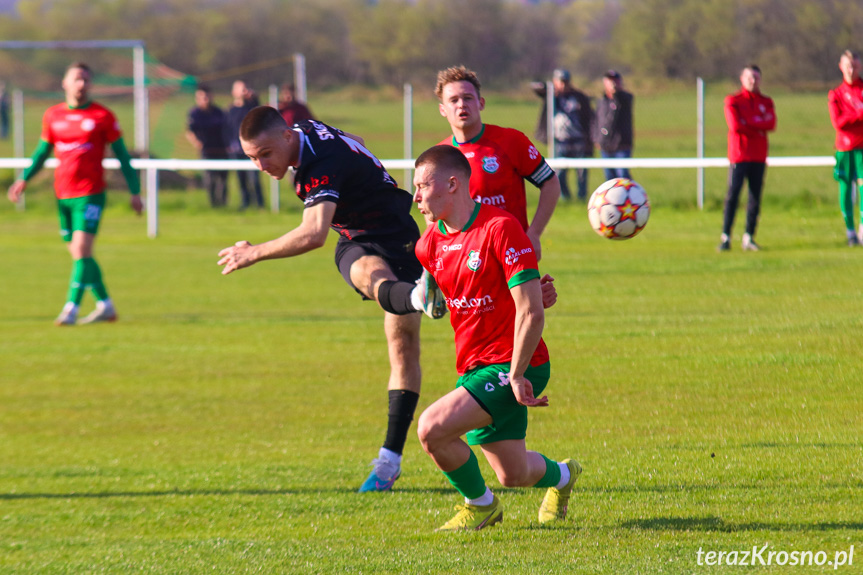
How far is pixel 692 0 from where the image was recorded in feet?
113

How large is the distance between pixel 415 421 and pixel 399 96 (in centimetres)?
3970

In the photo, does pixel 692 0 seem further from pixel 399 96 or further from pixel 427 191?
pixel 427 191

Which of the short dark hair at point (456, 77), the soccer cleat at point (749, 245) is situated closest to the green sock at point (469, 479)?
the short dark hair at point (456, 77)

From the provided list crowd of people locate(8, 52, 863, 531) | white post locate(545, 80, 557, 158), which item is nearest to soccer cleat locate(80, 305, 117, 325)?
crowd of people locate(8, 52, 863, 531)

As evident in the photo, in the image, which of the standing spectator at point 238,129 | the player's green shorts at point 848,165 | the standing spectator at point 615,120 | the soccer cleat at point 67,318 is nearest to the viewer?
the soccer cleat at point 67,318

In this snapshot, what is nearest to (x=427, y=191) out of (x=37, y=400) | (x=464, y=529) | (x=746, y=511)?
(x=464, y=529)

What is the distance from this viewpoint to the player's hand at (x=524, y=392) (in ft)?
14.5

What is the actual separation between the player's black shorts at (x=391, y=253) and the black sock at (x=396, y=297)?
349 millimetres

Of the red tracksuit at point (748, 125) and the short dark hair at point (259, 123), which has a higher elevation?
the red tracksuit at point (748, 125)

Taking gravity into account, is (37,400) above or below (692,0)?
below

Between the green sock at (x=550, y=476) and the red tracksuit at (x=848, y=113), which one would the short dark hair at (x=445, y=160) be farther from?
the red tracksuit at (x=848, y=113)

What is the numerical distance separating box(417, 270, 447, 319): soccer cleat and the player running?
15cm

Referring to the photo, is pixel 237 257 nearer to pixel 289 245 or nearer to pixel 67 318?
pixel 289 245

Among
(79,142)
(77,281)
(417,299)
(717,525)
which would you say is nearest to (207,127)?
(79,142)
